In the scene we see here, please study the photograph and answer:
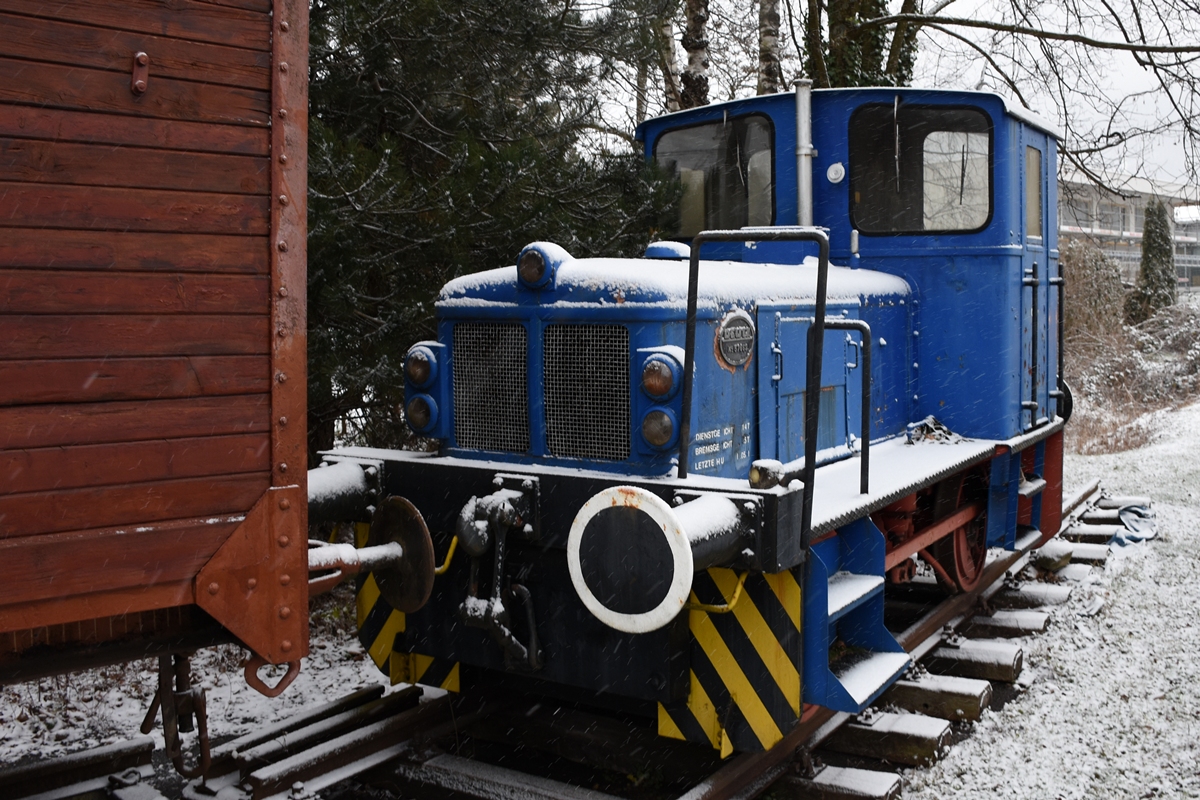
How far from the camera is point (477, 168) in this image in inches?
239

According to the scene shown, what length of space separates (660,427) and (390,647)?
1.78m

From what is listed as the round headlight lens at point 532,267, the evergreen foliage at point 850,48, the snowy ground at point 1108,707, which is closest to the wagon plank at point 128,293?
the round headlight lens at point 532,267

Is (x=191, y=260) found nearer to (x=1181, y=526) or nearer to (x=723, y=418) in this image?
(x=723, y=418)

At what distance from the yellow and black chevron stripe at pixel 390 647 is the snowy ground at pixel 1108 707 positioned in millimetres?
2052

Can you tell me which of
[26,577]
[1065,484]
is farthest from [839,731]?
[1065,484]

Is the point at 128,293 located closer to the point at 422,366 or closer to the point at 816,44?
the point at 422,366

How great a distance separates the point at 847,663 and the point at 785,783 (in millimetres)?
547

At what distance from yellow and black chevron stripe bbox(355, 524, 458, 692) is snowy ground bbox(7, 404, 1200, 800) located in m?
0.72

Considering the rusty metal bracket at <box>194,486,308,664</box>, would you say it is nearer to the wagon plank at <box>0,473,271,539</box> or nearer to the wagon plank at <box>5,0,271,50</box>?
the wagon plank at <box>0,473,271,539</box>

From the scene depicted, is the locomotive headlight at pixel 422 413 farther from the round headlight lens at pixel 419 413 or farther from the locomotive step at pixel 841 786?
the locomotive step at pixel 841 786

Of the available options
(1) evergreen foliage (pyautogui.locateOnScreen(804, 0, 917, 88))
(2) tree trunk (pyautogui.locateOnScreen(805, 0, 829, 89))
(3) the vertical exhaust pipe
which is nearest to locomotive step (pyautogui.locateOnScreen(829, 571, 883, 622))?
(3) the vertical exhaust pipe

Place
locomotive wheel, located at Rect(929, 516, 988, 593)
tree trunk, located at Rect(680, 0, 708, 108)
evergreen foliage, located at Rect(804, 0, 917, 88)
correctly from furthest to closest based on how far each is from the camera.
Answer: evergreen foliage, located at Rect(804, 0, 917, 88) → tree trunk, located at Rect(680, 0, 708, 108) → locomotive wheel, located at Rect(929, 516, 988, 593)

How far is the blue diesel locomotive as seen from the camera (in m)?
3.79

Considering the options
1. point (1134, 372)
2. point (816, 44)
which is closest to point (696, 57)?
point (816, 44)
